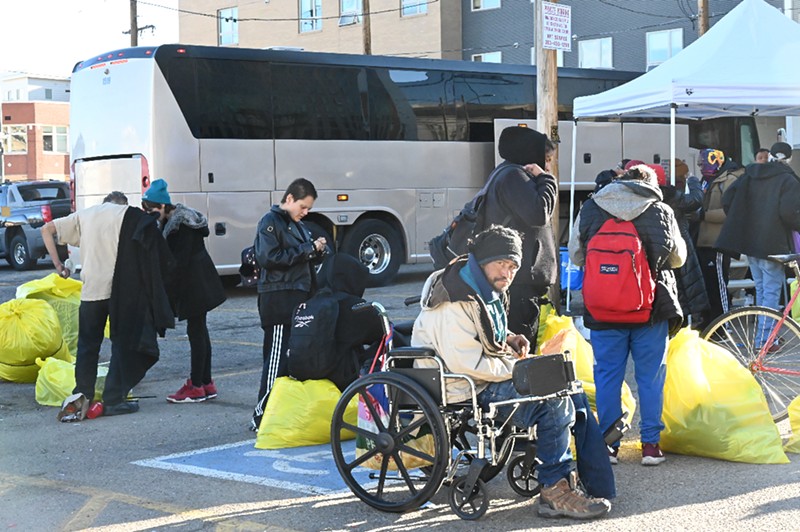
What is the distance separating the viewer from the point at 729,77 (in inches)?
441

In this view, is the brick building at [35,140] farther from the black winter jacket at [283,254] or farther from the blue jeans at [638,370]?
the blue jeans at [638,370]

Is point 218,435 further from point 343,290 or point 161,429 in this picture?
point 343,290

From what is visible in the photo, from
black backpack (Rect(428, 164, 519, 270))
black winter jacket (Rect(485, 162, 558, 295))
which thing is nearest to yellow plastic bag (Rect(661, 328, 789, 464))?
black winter jacket (Rect(485, 162, 558, 295))

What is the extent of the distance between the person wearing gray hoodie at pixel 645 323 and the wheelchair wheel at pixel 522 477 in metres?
0.77

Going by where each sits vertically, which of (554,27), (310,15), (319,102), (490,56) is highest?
(310,15)


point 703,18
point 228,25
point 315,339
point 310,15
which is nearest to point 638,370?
point 315,339

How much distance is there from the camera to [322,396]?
7000 millimetres

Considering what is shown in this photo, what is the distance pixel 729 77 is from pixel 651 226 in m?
5.70

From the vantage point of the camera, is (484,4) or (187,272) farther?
(484,4)

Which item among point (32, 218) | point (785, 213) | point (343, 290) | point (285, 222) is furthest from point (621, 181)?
point (32, 218)

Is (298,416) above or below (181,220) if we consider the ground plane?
below

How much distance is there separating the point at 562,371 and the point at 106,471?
2926mm

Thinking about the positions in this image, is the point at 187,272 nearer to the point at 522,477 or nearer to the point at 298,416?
the point at 298,416

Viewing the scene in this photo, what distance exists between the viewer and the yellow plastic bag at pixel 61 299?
1062cm
